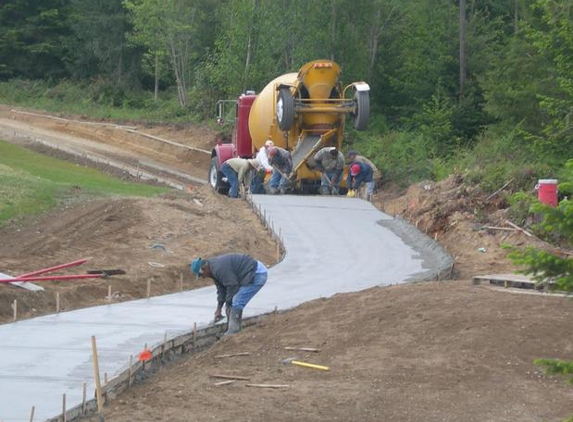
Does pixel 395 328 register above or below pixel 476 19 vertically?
below

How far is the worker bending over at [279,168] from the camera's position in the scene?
92.7 feet

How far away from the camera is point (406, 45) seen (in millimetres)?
45594

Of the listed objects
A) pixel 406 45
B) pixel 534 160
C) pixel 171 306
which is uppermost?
pixel 406 45

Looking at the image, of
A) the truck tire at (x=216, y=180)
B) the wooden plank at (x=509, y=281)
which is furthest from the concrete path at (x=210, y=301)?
the truck tire at (x=216, y=180)

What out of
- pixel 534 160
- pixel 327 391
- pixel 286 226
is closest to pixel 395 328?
pixel 327 391

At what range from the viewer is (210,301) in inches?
706

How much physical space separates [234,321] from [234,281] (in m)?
0.57

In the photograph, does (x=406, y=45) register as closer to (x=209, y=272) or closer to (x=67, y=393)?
(x=209, y=272)

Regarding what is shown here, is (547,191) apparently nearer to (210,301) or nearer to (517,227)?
(517,227)

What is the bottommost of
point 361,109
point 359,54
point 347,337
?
point 347,337

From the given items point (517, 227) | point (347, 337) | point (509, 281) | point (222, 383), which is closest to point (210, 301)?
point (347, 337)

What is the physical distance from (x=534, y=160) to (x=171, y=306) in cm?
1474

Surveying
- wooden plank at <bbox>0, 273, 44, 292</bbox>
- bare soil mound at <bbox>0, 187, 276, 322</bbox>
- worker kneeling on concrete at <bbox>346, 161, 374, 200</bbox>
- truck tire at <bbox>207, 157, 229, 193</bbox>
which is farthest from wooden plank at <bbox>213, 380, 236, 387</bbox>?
truck tire at <bbox>207, 157, 229, 193</bbox>

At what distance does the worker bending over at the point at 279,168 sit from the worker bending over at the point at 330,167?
0.79 m
